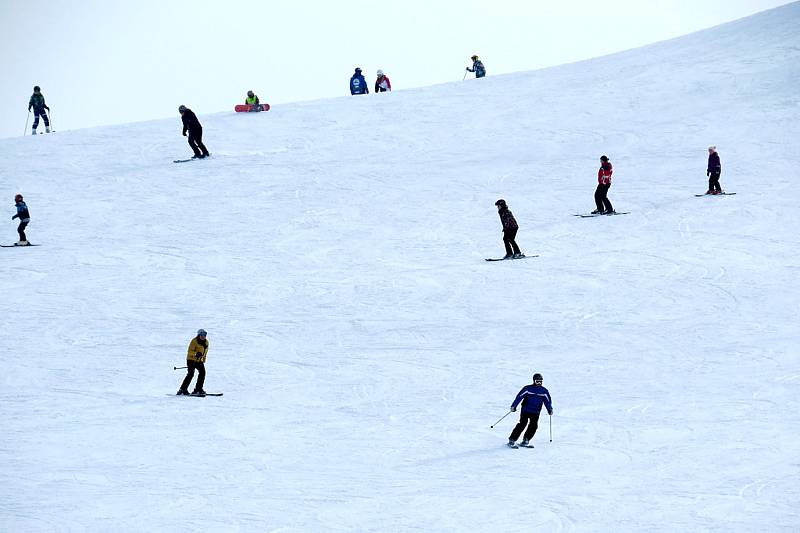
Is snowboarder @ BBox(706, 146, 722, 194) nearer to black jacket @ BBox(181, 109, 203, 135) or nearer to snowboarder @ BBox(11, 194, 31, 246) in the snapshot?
black jacket @ BBox(181, 109, 203, 135)

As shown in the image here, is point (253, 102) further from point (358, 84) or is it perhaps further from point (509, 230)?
point (509, 230)

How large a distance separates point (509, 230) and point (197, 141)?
35.7ft

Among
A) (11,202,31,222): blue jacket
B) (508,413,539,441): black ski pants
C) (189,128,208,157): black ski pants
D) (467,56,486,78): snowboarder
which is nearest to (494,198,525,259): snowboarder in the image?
(508,413,539,441): black ski pants

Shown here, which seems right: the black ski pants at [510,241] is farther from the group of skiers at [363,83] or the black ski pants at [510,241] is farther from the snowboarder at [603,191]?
the group of skiers at [363,83]

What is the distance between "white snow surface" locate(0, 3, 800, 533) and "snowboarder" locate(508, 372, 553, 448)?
28 cm

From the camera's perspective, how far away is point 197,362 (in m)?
18.0

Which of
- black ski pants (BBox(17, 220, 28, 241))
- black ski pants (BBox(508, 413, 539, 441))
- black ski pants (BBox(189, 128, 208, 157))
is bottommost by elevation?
black ski pants (BBox(508, 413, 539, 441))

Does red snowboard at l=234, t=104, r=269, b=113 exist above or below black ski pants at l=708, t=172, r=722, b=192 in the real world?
above

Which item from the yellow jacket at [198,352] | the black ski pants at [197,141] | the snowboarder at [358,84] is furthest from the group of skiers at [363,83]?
the yellow jacket at [198,352]

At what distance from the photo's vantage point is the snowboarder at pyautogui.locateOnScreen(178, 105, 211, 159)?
30469 mm

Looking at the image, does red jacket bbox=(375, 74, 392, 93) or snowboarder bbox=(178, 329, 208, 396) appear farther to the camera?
red jacket bbox=(375, 74, 392, 93)

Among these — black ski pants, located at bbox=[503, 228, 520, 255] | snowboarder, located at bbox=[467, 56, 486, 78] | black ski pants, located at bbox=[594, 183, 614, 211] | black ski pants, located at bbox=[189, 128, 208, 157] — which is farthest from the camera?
snowboarder, located at bbox=[467, 56, 486, 78]

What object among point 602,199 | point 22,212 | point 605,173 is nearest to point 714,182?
point 602,199

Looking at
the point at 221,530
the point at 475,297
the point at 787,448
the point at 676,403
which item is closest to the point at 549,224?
the point at 475,297
